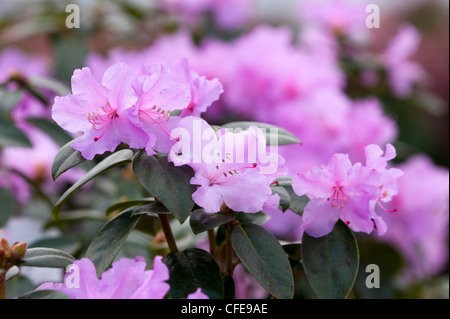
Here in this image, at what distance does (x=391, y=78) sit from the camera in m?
1.75

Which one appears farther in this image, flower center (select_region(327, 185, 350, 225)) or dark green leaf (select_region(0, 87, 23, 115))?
dark green leaf (select_region(0, 87, 23, 115))

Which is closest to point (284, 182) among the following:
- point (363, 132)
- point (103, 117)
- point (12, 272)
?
point (103, 117)

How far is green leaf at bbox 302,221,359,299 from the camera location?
67 centimetres

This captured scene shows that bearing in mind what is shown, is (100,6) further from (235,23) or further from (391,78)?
(391,78)

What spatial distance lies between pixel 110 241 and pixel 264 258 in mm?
174

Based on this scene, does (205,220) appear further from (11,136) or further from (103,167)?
(11,136)

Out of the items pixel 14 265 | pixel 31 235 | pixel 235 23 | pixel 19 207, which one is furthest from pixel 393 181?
pixel 235 23

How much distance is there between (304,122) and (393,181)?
721mm

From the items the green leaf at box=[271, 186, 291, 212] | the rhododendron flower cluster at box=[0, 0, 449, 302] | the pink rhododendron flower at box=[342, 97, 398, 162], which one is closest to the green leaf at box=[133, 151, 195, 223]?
the rhododendron flower cluster at box=[0, 0, 449, 302]

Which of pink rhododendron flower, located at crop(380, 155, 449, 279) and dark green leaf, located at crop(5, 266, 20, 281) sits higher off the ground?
dark green leaf, located at crop(5, 266, 20, 281)

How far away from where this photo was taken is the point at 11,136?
103 cm

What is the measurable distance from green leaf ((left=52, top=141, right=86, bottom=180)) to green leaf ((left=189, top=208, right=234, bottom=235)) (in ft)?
0.45

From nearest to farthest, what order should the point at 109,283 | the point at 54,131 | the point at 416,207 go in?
the point at 109,283 → the point at 54,131 → the point at 416,207

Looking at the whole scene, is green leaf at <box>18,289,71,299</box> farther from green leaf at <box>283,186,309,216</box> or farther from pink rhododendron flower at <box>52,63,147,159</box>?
green leaf at <box>283,186,309,216</box>
